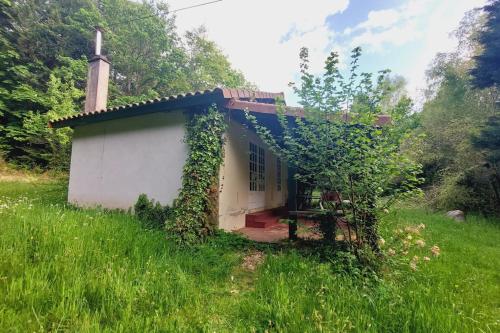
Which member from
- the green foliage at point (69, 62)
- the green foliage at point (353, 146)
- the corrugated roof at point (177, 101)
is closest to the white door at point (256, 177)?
the corrugated roof at point (177, 101)

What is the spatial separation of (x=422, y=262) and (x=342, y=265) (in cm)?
192

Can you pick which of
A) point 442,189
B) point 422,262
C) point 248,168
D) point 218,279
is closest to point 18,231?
point 218,279

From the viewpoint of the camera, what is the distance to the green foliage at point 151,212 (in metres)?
5.08

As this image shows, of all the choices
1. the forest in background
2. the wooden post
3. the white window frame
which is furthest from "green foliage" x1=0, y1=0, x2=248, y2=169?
the wooden post

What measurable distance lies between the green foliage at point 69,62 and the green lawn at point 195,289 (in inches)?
457

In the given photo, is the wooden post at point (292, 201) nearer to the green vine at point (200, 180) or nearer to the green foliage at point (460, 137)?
the green vine at point (200, 180)

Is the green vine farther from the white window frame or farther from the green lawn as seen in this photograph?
the white window frame

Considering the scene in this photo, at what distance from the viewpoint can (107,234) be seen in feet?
11.9

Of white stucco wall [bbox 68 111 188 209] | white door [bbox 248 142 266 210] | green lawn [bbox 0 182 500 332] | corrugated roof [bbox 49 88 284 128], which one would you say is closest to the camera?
green lawn [bbox 0 182 500 332]

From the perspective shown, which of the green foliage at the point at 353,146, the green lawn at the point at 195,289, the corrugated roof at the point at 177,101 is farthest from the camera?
the corrugated roof at the point at 177,101

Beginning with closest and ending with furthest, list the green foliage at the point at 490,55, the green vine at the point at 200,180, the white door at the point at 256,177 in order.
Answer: the green vine at the point at 200,180 < the white door at the point at 256,177 < the green foliage at the point at 490,55

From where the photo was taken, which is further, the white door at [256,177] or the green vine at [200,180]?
the white door at [256,177]

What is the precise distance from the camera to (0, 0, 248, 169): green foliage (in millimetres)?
13211

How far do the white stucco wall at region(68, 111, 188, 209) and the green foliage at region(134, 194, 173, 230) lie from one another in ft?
0.50
